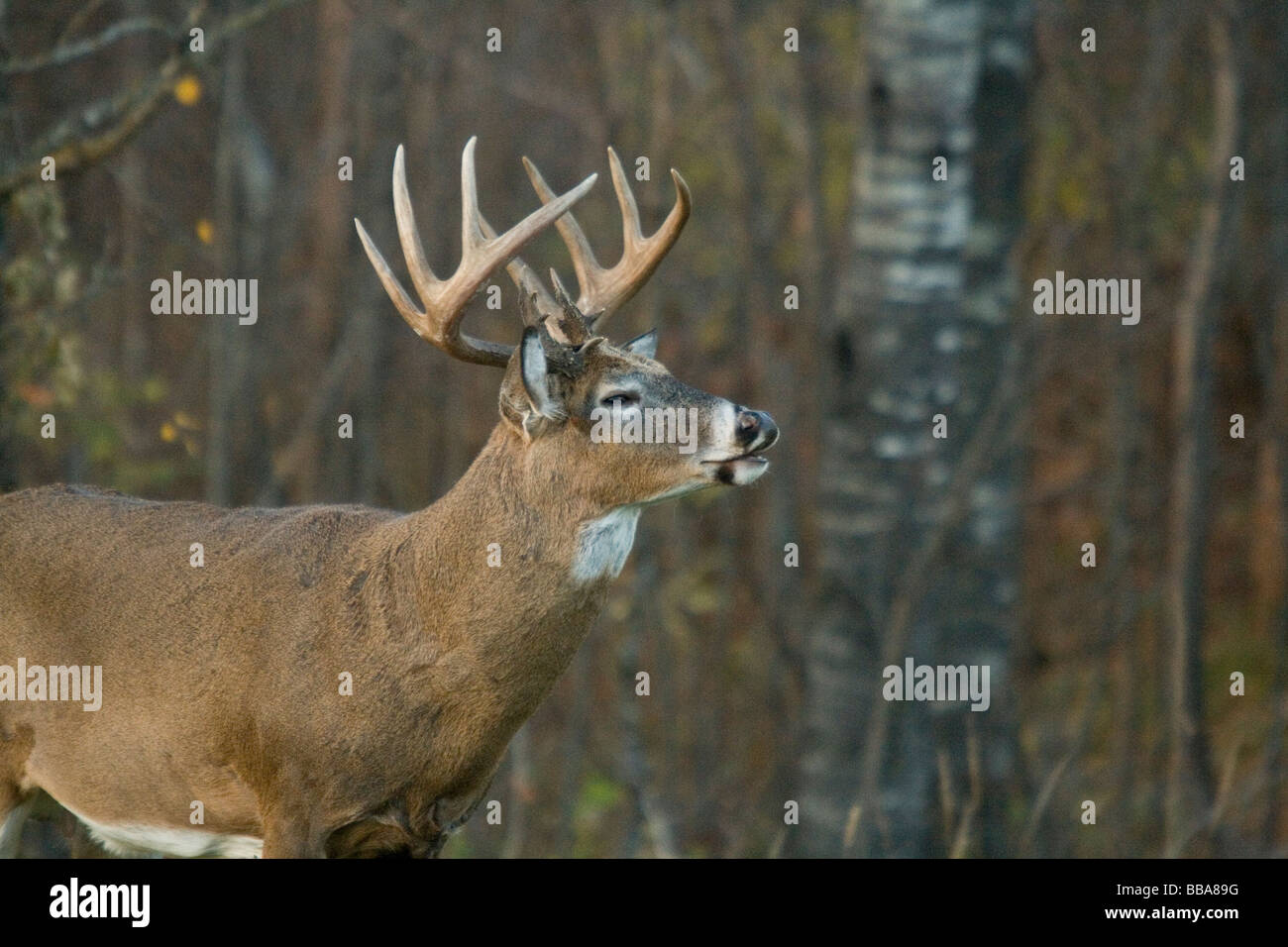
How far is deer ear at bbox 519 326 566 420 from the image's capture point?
15.1ft

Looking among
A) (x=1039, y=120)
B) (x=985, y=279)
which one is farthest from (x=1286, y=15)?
(x=985, y=279)

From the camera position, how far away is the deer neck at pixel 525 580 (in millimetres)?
4734

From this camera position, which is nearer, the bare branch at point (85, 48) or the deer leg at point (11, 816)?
the deer leg at point (11, 816)

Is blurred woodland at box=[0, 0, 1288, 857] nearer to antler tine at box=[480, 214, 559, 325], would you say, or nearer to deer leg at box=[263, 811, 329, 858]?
antler tine at box=[480, 214, 559, 325]

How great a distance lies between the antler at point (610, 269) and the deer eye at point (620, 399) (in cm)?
42

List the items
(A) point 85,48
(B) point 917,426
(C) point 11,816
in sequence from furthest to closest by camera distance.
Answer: (B) point 917,426, (A) point 85,48, (C) point 11,816

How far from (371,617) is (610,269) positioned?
1.38 m

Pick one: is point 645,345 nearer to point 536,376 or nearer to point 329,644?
point 536,376

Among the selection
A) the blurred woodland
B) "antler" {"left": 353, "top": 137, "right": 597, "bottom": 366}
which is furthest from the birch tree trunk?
"antler" {"left": 353, "top": 137, "right": 597, "bottom": 366}

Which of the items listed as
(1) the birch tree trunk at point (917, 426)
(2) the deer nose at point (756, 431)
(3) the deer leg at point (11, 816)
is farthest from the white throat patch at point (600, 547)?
(1) the birch tree trunk at point (917, 426)

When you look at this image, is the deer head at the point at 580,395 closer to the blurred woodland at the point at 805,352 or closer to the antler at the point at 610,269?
the antler at the point at 610,269

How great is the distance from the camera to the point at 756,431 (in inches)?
180

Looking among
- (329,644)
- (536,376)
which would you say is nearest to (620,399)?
(536,376)
